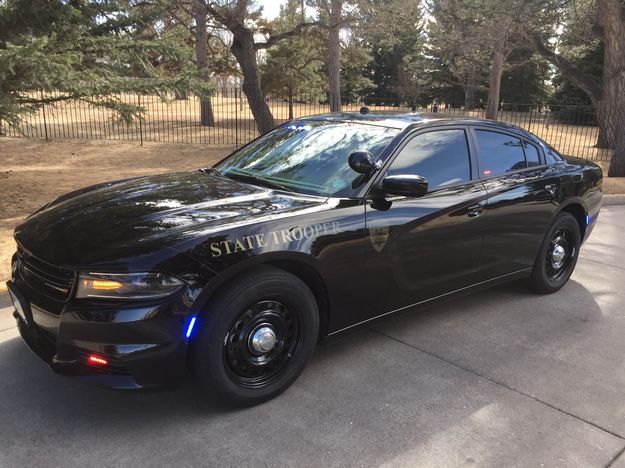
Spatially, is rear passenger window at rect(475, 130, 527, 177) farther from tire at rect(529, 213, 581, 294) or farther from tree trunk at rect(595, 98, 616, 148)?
tree trunk at rect(595, 98, 616, 148)

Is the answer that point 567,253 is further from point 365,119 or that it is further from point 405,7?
point 405,7

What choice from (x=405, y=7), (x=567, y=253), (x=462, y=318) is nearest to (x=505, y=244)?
(x=462, y=318)

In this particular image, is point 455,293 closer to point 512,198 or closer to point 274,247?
point 512,198

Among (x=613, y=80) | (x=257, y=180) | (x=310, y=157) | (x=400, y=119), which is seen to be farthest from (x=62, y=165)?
(x=613, y=80)

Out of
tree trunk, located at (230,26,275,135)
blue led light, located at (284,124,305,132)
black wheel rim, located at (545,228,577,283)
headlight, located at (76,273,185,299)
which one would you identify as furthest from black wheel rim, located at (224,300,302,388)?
tree trunk, located at (230,26,275,135)

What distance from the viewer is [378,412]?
316 cm

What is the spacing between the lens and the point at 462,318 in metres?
4.61

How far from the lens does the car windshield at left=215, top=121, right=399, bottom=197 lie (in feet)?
12.2

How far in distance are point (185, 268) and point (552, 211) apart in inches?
138

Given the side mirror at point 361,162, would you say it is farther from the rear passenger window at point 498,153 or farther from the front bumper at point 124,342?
the front bumper at point 124,342

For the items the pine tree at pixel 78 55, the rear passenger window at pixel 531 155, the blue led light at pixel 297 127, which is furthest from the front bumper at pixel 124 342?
the pine tree at pixel 78 55

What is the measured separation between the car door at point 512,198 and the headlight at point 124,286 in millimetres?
2605

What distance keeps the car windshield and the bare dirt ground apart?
232 cm

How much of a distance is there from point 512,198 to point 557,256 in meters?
1.10
